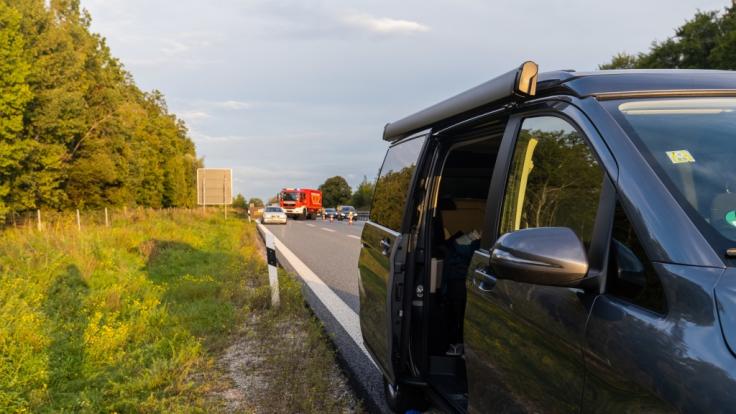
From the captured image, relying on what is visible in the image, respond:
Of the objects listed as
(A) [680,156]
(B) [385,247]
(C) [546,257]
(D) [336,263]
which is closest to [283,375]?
(B) [385,247]

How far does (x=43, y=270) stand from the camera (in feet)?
28.5

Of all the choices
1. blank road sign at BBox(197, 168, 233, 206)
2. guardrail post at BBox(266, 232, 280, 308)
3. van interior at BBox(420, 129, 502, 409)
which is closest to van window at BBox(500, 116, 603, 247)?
van interior at BBox(420, 129, 502, 409)

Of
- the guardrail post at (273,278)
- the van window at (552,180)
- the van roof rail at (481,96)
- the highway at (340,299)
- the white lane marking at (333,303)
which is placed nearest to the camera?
the van window at (552,180)

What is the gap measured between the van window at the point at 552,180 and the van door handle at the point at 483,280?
0.20 metres

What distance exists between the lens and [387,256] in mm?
3795

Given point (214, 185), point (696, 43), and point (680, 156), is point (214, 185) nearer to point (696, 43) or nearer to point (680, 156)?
point (696, 43)

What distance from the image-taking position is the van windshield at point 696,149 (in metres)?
1.59

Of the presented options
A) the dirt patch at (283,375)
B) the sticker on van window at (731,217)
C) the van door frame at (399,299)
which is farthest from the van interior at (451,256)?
the sticker on van window at (731,217)

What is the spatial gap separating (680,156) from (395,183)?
2604 mm

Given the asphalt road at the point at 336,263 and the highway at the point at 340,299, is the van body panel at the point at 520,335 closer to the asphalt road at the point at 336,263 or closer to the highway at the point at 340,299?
the highway at the point at 340,299

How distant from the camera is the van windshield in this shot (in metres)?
1.59

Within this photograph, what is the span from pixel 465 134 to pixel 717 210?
174cm

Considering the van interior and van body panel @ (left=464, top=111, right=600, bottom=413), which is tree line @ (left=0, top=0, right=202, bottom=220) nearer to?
the van interior

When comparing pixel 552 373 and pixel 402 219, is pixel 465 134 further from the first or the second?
pixel 552 373
